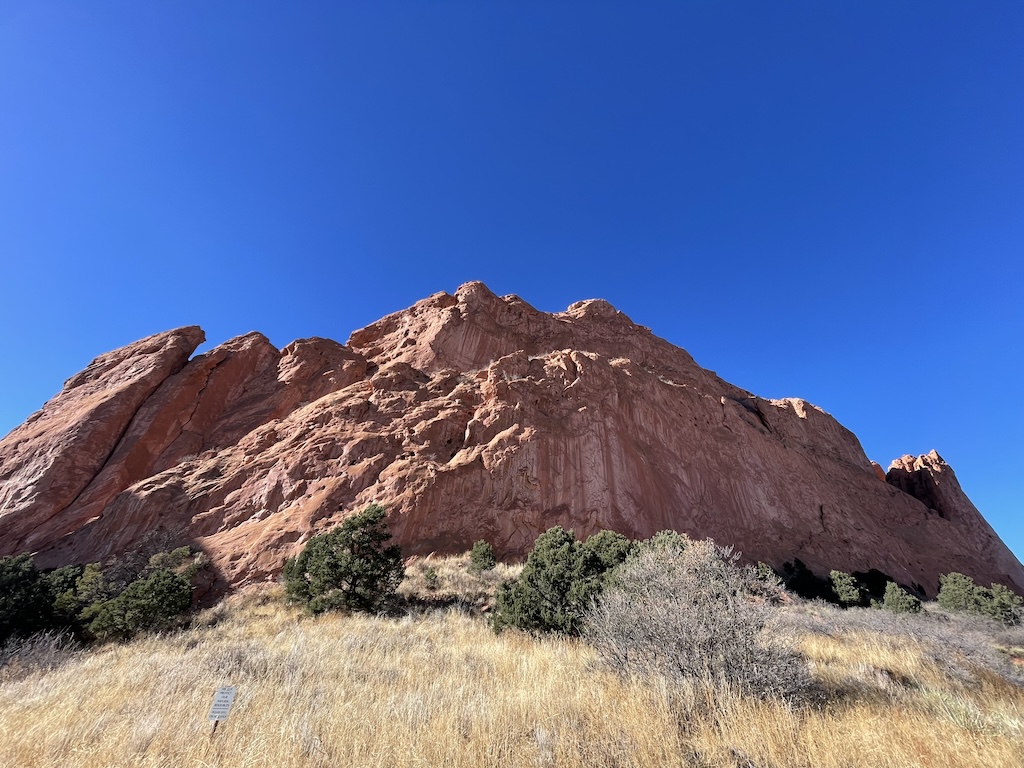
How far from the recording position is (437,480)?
74.2ft

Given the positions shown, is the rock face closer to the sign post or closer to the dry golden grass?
the dry golden grass

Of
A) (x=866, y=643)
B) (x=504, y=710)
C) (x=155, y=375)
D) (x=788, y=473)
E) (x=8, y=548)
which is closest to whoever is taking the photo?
(x=504, y=710)

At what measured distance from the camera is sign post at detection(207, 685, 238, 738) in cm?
387

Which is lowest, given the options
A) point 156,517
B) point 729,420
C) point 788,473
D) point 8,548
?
point 8,548

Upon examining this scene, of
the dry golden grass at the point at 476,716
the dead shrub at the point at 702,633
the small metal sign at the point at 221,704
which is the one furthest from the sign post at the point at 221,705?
the dead shrub at the point at 702,633

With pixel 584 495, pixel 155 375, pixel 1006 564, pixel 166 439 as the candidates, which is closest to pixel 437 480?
pixel 584 495

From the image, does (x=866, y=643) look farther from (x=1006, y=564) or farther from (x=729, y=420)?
(x=1006, y=564)

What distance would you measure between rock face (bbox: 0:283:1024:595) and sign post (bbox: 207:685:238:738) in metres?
16.1

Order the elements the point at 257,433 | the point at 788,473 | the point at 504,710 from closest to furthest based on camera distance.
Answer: the point at 504,710 → the point at 257,433 → the point at 788,473

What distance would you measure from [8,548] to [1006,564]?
259ft

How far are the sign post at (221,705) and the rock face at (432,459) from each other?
52.9 ft

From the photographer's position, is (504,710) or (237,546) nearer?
(504,710)

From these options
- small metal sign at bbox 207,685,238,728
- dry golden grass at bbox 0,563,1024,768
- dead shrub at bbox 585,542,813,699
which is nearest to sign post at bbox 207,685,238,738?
small metal sign at bbox 207,685,238,728

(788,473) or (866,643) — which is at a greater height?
(788,473)
